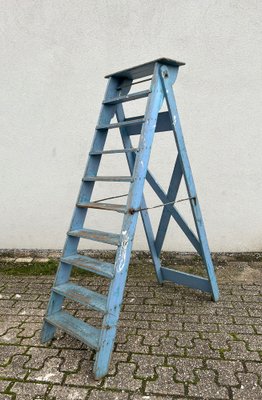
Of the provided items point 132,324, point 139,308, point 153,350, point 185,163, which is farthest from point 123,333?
point 185,163

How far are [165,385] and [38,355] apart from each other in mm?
931

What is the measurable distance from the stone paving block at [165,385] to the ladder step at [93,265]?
687 mm

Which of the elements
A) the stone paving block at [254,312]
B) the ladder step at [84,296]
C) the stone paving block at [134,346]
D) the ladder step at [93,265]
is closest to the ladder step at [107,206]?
the ladder step at [93,265]

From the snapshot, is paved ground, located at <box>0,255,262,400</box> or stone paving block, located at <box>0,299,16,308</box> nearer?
paved ground, located at <box>0,255,262,400</box>

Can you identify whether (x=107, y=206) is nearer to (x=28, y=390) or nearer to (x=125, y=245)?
(x=125, y=245)

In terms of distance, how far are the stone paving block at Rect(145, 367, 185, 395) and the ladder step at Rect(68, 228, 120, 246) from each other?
2.89ft

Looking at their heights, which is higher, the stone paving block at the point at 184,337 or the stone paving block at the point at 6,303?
the stone paving block at the point at 184,337

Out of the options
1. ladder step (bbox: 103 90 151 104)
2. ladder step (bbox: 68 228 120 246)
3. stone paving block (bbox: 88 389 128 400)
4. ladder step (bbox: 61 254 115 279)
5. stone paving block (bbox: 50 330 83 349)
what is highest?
ladder step (bbox: 103 90 151 104)

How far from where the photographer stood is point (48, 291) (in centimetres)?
344

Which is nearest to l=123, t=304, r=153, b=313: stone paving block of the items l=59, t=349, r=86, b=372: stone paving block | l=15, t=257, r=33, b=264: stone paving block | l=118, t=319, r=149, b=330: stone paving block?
l=118, t=319, r=149, b=330: stone paving block

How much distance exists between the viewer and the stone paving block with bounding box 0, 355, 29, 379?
2111 mm

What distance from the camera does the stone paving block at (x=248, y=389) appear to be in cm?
188

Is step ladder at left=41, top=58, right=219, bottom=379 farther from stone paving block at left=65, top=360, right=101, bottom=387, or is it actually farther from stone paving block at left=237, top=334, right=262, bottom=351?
stone paving block at left=237, top=334, right=262, bottom=351

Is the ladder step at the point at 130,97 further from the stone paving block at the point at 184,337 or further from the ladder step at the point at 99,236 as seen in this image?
the stone paving block at the point at 184,337
